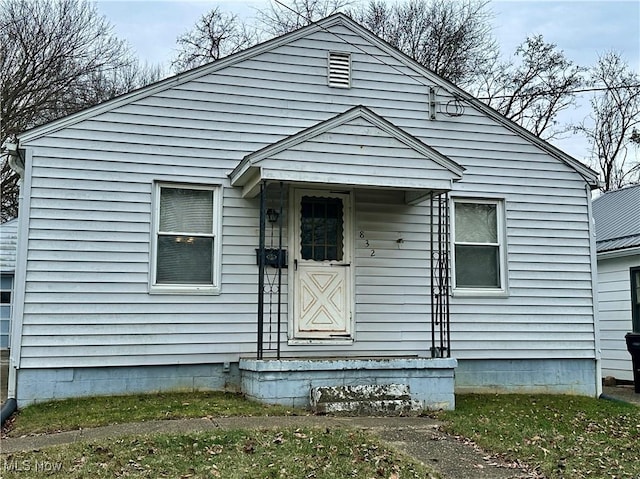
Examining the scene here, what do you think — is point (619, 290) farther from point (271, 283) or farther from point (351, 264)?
point (271, 283)

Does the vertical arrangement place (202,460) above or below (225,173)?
below

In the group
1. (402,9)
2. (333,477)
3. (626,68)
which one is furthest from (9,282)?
(626,68)

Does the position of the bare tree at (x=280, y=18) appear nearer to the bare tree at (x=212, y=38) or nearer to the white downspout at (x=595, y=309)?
the bare tree at (x=212, y=38)

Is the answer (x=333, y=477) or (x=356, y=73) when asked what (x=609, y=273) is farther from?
(x=333, y=477)

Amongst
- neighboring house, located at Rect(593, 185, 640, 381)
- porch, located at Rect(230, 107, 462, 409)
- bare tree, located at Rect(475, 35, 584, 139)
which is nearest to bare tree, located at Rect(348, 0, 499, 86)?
bare tree, located at Rect(475, 35, 584, 139)

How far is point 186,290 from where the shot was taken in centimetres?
834

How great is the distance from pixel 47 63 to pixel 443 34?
568 inches

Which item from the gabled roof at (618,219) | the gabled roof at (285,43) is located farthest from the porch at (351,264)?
the gabled roof at (618,219)

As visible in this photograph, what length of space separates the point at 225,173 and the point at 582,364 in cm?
621

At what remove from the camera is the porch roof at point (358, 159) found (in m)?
8.00

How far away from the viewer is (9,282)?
17234 mm

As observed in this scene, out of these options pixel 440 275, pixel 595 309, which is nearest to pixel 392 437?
pixel 440 275

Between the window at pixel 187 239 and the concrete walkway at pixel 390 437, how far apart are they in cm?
240

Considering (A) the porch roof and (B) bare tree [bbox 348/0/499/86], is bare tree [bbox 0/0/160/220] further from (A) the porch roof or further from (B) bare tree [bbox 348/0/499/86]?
(A) the porch roof
